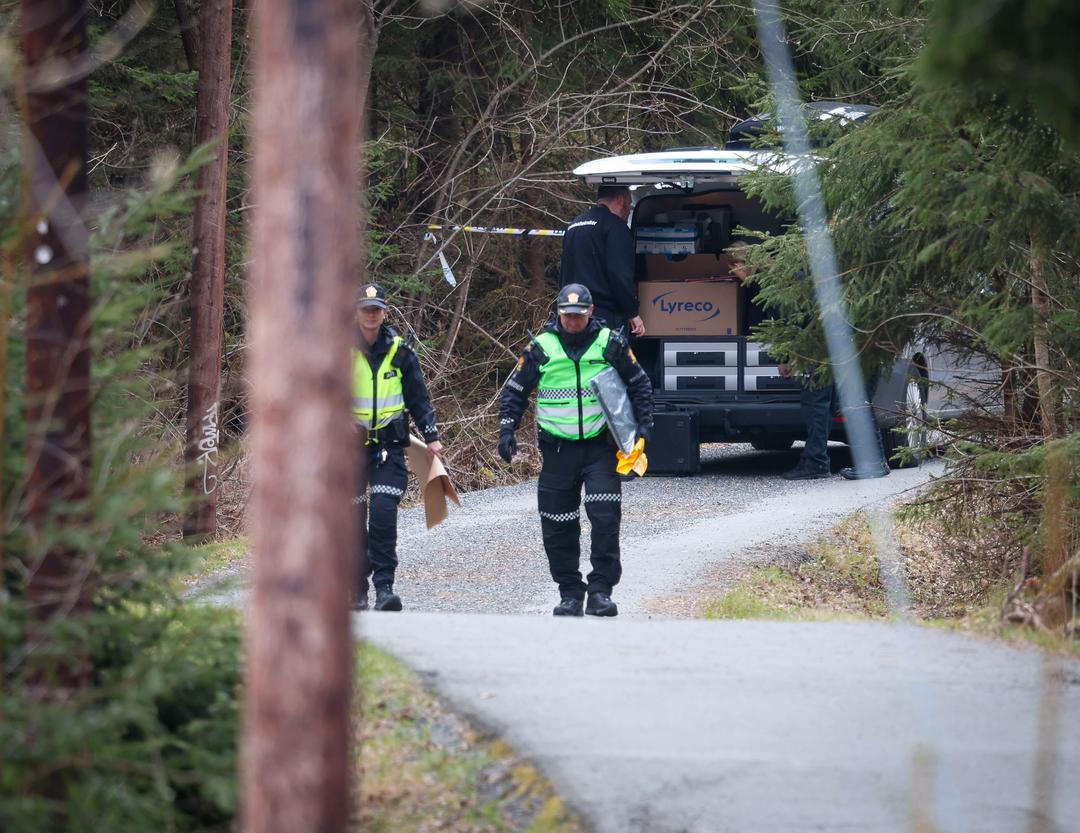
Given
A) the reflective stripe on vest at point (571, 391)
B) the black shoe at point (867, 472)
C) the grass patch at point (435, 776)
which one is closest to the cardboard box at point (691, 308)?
the black shoe at point (867, 472)

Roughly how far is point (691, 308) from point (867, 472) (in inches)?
91.3

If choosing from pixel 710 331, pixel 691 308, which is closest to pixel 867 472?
pixel 710 331

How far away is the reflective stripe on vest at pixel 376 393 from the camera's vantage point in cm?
922

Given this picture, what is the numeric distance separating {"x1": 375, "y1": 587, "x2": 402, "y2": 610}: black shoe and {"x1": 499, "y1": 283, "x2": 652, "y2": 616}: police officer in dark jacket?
0.95 metres

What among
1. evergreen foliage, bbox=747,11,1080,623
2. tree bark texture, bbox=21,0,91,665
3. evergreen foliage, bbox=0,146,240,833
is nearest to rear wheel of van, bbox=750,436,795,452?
evergreen foliage, bbox=747,11,1080,623

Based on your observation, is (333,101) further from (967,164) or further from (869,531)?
(869,531)

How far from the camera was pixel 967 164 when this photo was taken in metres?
9.01

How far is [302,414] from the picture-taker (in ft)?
10.3

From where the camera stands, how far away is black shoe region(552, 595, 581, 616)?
9273 millimetres

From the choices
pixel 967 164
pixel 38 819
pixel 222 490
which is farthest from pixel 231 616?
pixel 222 490

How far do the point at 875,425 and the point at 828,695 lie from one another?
9290 mm

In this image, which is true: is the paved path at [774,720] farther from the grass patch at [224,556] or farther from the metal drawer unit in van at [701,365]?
the metal drawer unit in van at [701,365]

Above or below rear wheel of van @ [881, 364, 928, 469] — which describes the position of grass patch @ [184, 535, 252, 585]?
below

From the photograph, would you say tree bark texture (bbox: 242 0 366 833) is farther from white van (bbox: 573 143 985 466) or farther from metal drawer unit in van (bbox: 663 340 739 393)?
metal drawer unit in van (bbox: 663 340 739 393)
